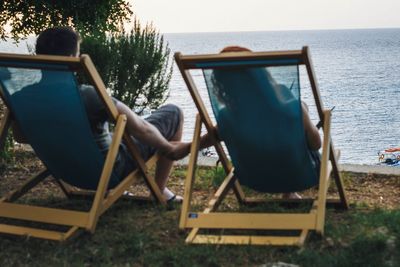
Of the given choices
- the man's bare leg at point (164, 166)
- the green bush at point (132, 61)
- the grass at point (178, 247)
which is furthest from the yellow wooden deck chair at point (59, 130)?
the green bush at point (132, 61)

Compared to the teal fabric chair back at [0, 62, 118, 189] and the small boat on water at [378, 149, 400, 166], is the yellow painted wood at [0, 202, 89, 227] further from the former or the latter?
the small boat on water at [378, 149, 400, 166]

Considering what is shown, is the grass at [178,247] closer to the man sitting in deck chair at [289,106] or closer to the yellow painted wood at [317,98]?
the yellow painted wood at [317,98]

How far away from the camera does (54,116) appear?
14.4ft

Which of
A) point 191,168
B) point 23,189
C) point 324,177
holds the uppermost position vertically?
point 324,177

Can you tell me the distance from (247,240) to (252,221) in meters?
0.12

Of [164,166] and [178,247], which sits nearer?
[178,247]

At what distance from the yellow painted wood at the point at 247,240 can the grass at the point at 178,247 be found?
3 cm

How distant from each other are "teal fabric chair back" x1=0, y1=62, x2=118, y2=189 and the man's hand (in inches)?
15.5

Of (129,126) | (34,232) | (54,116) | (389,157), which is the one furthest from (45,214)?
(389,157)

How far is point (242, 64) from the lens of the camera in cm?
399

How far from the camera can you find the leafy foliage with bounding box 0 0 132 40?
38.6 feet

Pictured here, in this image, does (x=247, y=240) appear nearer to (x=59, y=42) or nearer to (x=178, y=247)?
(x=178, y=247)

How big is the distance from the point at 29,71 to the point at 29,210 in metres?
0.85

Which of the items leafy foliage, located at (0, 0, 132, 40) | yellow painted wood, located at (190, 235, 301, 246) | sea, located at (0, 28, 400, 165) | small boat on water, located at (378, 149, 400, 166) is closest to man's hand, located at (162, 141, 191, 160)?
Answer: yellow painted wood, located at (190, 235, 301, 246)
